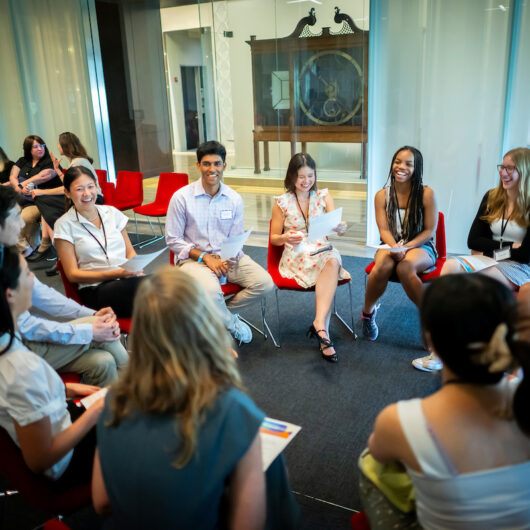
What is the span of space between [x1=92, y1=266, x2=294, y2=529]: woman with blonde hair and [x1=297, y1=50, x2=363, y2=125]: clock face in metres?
4.79

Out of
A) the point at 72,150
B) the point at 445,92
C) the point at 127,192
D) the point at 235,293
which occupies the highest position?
the point at 445,92

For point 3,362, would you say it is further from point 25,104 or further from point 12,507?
point 25,104

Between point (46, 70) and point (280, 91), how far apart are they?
12.6ft

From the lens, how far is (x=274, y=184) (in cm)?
639

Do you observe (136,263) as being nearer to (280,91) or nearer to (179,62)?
(280,91)

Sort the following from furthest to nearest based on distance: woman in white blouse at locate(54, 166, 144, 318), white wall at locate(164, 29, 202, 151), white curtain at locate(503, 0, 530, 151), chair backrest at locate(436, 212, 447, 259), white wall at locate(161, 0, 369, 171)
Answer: white wall at locate(164, 29, 202, 151) < white wall at locate(161, 0, 369, 171) < white curtain at locate(503, 0, 530, 151) < chair backrest at locate(436, 212, 447, 259) < woman in white blouse at locate(54, 166, 144, 318)

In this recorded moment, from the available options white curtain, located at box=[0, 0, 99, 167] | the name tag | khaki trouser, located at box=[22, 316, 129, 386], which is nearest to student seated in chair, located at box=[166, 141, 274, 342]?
khaki trouser, located at box=[22, 316, 129, 386]

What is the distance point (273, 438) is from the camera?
4.86ft

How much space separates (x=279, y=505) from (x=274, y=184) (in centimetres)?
529

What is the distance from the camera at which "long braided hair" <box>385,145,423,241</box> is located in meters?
3.48

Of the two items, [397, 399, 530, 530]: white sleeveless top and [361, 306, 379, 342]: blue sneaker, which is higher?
[397, 399, 530, 530]: white sleeveless top

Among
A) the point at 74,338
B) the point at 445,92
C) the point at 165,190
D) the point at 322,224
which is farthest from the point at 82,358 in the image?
the point at 445,92

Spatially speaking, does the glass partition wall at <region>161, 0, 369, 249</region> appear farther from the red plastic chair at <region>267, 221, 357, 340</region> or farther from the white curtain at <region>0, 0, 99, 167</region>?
the red plastic chair at <region>267, 221, 357, 340</region>

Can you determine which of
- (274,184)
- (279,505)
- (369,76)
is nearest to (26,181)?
(274,184)
